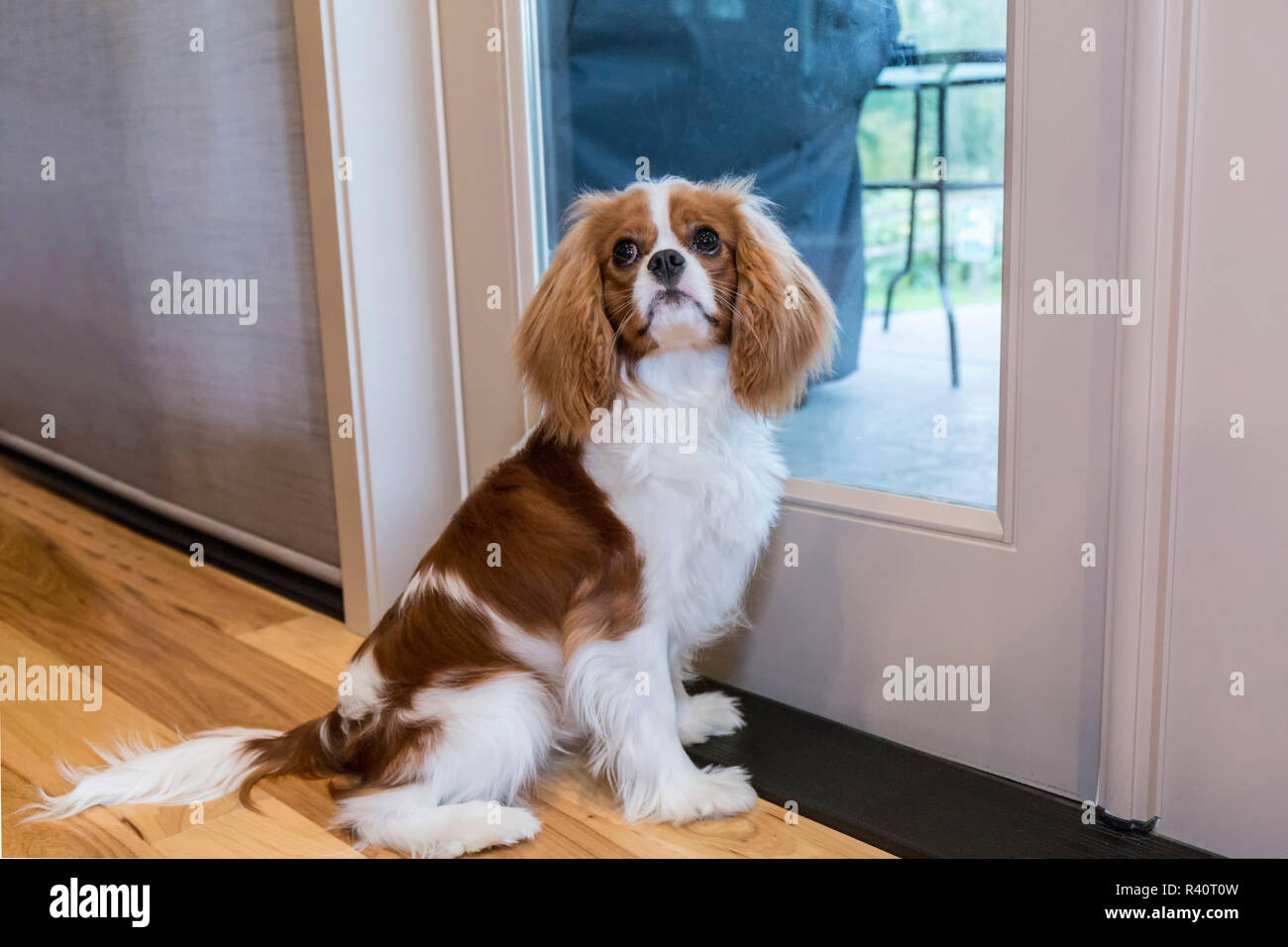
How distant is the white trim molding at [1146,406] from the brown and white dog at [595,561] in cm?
44

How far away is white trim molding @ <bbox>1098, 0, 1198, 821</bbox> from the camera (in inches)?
51.9

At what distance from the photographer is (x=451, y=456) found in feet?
7.73

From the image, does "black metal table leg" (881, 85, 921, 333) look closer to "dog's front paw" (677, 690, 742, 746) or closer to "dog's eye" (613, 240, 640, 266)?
"dog's eye" (613, 240, 640, 266)

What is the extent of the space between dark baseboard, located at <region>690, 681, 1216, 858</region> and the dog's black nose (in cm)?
75

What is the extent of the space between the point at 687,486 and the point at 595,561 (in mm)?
165

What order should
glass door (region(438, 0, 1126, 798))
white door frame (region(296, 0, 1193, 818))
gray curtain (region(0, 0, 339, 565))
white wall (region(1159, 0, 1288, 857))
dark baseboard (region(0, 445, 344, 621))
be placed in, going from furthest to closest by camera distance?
dark baseboard (region(0, 445, 344, 621))
gray curtain (region(0, 0, 339, 565))
white door frame (region(296, 0, 1193, 818))
glass door (region(438, 0, 1126, 798))
white wall (region(1159, 0, 1288, 857))

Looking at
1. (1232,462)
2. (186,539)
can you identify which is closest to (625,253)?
(1232,462)

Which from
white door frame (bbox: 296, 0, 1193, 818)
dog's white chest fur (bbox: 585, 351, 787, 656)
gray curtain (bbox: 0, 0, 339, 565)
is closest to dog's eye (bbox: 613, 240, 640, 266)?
dog's white chest fur (bbox: 585, 351, 787, 656)

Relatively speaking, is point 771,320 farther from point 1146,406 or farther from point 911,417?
point 1146,406

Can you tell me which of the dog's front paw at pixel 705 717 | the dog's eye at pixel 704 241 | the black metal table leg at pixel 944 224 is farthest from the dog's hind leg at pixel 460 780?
the black metal table leg at pixel 944 224

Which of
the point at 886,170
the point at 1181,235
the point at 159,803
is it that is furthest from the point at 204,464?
the point at 1181,235

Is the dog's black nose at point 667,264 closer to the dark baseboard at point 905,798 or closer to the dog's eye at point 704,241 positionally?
the dog's eye at point 704,241

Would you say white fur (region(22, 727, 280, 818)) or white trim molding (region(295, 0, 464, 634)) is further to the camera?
white trim molding (region(295, 0, 464, 634))

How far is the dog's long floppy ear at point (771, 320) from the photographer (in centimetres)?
158
